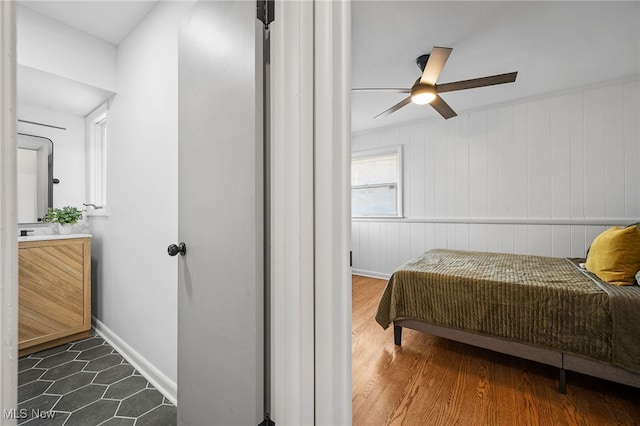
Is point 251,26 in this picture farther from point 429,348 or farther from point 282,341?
point 429,348

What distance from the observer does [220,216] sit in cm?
100

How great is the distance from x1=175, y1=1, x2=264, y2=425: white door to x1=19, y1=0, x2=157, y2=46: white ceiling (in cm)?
94

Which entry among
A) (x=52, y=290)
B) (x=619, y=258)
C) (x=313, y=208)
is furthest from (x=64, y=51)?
(x=619, y=258)

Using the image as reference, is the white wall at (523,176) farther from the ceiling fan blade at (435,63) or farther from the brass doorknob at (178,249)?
the brass doorknob at (178,249)

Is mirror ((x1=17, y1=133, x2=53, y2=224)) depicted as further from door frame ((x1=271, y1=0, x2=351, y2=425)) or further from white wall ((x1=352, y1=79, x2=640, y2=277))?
white wall ((x1=352, y1=79, x2=640, y2=277))

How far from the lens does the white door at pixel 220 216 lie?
89 centimetres

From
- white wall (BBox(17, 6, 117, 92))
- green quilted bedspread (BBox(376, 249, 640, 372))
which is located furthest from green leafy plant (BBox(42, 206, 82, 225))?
green quilted bedspread (BBox(376, 249, 640, 372))

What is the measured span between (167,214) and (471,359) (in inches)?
92.8

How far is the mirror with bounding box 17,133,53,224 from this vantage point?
2355mm

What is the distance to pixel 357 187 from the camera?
4637 millimetres

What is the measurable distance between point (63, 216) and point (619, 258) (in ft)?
14.4

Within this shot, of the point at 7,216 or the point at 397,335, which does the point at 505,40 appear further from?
the point at 7,216

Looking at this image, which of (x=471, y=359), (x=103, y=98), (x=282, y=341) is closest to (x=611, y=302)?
(x=471, y=359)

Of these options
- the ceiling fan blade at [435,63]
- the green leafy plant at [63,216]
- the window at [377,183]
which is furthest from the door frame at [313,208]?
the window at [377,183]
